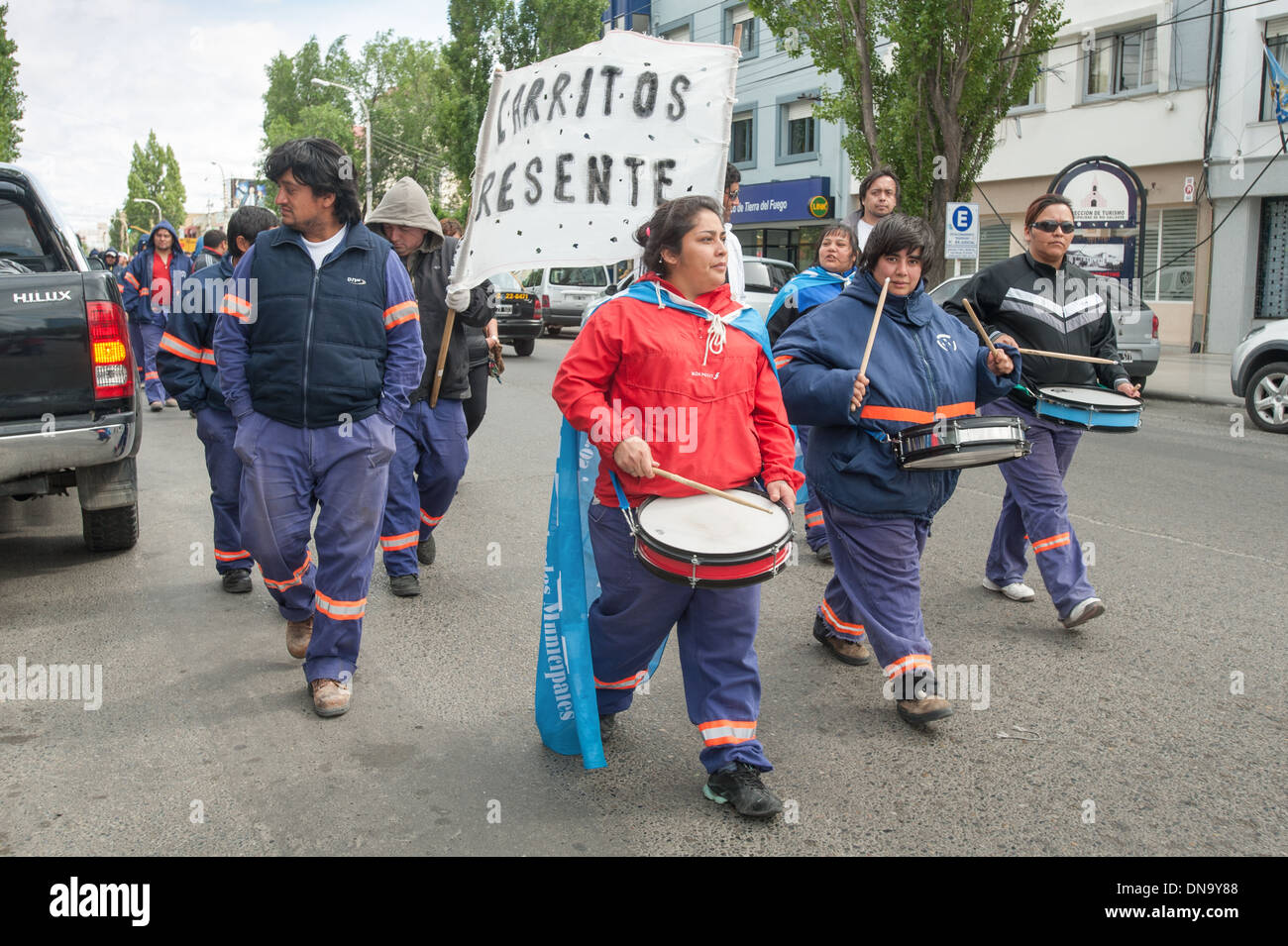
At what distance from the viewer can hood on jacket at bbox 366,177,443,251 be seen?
5.84 meters

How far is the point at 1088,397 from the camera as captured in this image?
198 inches

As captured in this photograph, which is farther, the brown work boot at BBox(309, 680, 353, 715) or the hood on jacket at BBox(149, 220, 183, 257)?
the hood on jacket at BBox(149, 220, 183, 257)

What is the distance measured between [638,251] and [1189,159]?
20.7 metres

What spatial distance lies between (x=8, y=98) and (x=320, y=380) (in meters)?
45.3

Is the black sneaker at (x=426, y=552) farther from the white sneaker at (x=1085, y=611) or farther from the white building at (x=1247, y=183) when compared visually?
the white building at (x=1247, y=183)

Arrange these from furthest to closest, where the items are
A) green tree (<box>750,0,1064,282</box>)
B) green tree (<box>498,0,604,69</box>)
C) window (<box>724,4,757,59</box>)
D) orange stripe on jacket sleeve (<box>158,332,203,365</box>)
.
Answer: green tree (<box>498,0,604,69</box>), window (<box>724,4,757,59</box>), green tree (<box>750,0,1064,282</box>), orange stripe on jacket sleeve (<box>158,332,203,365</box>)

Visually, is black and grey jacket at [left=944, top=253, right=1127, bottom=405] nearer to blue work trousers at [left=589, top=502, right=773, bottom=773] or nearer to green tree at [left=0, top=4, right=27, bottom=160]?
blue work trousers at [left=589, top=502, right=773, bottom=773]

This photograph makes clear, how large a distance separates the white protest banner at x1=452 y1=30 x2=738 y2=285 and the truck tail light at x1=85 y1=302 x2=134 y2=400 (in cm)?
233

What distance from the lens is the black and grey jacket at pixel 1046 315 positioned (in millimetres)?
5254

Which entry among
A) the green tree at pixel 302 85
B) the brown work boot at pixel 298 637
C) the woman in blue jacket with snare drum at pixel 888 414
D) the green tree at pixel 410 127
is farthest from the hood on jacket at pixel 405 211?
the green tree at pixel 302 85

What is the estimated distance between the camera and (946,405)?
13.8 feet

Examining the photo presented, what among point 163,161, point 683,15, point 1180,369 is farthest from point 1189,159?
point 163,161

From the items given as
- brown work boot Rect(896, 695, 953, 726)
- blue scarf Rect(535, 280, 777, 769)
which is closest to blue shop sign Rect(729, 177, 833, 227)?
brown work boot Rect(896, 695, 953, 726)

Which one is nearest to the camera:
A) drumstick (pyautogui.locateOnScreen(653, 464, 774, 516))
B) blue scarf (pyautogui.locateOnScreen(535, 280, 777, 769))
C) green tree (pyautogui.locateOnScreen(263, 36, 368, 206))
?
drumstick (pyautogui.locateOnScreen(653, 464, 774, 516))
